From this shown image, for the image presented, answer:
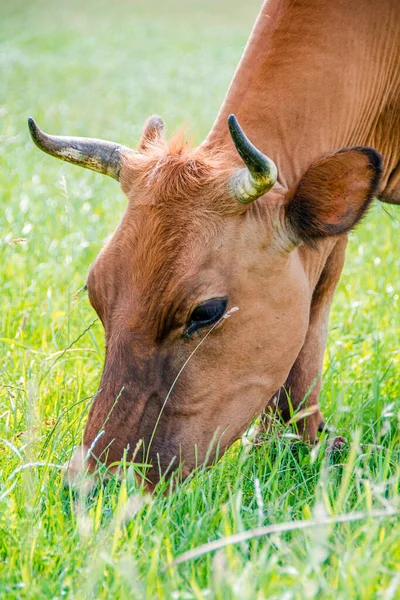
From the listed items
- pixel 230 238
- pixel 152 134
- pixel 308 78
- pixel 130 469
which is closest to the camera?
pixel 130 469

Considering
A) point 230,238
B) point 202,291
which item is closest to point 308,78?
point 230,238

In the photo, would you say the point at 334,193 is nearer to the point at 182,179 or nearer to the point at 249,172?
the point at 249,172

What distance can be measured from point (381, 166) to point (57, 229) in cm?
443

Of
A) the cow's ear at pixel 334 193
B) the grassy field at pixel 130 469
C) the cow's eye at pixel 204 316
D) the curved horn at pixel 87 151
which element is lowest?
the grassy field at pixel 130 469

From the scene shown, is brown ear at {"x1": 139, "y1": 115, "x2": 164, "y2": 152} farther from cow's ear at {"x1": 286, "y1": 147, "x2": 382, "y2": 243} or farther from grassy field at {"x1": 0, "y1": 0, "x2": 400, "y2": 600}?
cow's ear at {"x1": 286, "y1": 147, "x2": 382, "y2": 243}

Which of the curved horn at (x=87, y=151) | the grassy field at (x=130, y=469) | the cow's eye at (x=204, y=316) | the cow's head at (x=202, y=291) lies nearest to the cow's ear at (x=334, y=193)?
the cow's head at (x=202, y=291)

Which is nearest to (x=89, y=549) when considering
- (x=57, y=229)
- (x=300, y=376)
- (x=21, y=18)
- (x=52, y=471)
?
(x=52, y=471)

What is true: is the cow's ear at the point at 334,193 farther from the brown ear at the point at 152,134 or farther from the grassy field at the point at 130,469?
the brown ear at the point at 152,134

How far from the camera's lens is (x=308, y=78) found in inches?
164

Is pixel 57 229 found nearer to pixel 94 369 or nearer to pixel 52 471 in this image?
pixel 94 369

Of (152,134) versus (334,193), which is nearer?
(334,193)

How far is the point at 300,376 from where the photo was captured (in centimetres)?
479

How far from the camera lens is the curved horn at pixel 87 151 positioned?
419 cm

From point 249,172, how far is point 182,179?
345 millimetres
